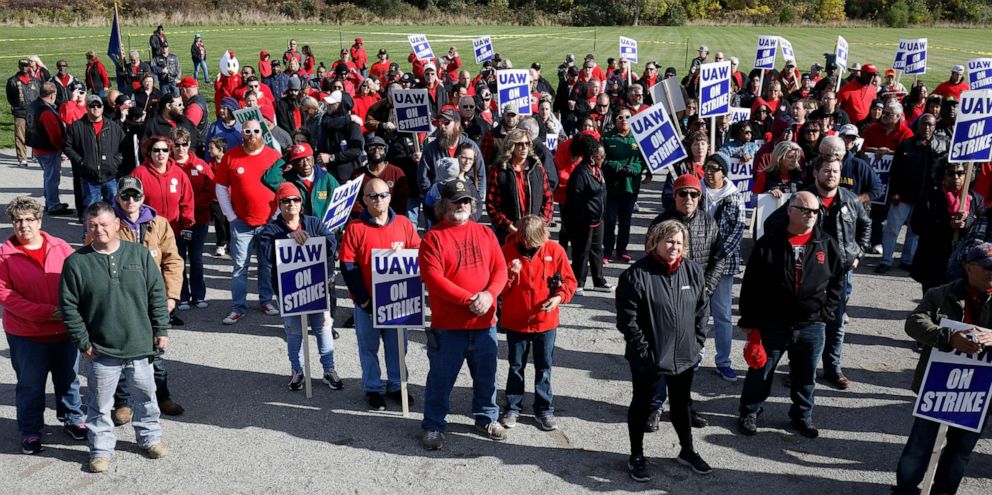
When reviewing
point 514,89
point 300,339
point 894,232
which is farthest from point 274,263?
point 894,232

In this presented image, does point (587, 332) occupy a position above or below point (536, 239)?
below

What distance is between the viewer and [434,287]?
261 inches

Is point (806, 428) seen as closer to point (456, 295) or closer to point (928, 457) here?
point (928, 457)

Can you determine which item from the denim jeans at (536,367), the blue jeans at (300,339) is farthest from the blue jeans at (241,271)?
the denim jeans at (536,367)

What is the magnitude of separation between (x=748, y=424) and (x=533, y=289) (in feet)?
6.74

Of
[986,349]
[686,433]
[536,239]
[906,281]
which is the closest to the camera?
[986,349]

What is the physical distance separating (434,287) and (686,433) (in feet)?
7.01

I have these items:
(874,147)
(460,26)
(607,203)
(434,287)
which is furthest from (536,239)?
→ (460,26)

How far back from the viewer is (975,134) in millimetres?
9750

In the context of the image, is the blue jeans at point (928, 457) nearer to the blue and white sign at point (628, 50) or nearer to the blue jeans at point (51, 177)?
the blue jeans at point (51, 177)

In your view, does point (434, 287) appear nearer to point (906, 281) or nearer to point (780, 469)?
point (780, 469)

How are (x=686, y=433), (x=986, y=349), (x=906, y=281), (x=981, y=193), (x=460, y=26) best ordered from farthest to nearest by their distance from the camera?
1. (x=460, y=26)
2. (x=906, y=281)
3. (x=981, y=193)
4. (x=686, y=433)
5. (x=986, y=349)

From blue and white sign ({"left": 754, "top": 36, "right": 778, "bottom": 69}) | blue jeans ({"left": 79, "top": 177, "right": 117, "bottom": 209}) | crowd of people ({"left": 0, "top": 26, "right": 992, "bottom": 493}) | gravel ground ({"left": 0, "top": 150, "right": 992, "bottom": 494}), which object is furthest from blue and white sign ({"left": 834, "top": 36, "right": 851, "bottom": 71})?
blue jeans ({"left": 79, "top": 177, "right": 117, "bottom": 209})

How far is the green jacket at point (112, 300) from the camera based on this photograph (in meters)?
6.20
